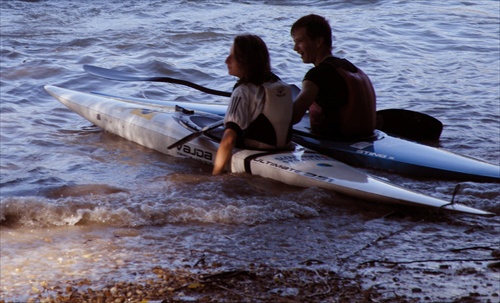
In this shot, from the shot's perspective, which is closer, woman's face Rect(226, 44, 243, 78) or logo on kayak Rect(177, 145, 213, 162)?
woman's face Rect(226, 44, 243, 78)

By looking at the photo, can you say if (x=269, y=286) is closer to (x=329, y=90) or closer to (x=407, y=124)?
(x=329, y=90)

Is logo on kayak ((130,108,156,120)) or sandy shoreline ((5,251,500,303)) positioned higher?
logo on kayak ((130,108,156,120))

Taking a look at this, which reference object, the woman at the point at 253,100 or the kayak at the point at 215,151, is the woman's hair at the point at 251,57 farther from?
the kayak at the point at 215,151

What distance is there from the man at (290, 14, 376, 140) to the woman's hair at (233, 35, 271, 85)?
14.8 inches

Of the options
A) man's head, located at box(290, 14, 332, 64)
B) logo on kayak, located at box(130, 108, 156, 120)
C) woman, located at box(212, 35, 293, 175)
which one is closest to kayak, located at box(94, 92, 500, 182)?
woman, located at box(212, 35, 293, 175)

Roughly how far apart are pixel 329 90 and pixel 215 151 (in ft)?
2.94

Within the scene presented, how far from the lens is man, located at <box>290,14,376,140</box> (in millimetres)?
4906

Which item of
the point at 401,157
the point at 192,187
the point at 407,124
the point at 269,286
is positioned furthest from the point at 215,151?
the point at 269,286

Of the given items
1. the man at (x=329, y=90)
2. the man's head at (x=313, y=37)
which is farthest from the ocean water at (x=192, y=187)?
the man's head at (x=313, y=37)

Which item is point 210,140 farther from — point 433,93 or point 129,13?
point 129,13

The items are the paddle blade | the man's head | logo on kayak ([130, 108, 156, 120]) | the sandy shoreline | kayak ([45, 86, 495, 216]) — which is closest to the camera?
the sandy shoreline

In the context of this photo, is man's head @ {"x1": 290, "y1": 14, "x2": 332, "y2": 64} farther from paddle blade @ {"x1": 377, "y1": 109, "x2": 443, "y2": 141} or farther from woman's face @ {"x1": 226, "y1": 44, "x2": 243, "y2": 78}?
paddle blade @ {"x1": 377, "y1": 109, "x2": 443, "y2": 141}

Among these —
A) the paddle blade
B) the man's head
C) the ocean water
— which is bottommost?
the ocean water

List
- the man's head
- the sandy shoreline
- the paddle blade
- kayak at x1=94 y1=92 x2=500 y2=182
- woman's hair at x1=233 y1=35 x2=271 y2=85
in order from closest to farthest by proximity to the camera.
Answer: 1. the sandy shoreline
2. woman's hair at x1=233 y1=35 x2=271 y2=85
3. kayak at x1=94 y1=92 x2=500 y2=182
4. the man's head
5. the paddle blade
